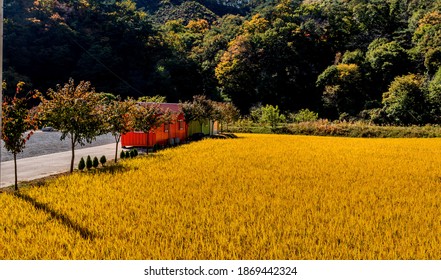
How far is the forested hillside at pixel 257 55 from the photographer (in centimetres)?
6519

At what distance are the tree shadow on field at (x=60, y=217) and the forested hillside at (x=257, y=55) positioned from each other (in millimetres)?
55596

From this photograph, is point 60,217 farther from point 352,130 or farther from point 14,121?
point 352,130

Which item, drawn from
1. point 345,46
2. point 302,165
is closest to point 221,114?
point 302,165

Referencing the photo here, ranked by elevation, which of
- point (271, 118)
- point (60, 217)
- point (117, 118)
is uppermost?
point (117, 118)

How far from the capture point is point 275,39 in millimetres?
79188

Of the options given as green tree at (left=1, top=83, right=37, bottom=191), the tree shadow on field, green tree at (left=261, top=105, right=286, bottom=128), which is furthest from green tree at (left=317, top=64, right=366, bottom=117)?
the tree shadow on field

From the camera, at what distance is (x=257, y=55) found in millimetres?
79875

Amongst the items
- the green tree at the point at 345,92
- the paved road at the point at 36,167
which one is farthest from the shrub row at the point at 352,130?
the paved road at the point at 36,167

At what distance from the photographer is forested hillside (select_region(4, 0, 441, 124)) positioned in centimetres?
6519

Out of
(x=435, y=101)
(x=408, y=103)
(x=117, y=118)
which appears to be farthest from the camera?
(x=408, y=103)

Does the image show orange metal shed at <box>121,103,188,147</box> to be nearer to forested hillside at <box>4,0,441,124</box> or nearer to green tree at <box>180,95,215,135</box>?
green tree at <box>180,95,215,135</box>

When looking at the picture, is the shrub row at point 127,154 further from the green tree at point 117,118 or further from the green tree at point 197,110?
the green tree at point 197,110

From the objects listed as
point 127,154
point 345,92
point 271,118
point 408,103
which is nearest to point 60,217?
point 127,154

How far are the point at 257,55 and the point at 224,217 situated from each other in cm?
7530
